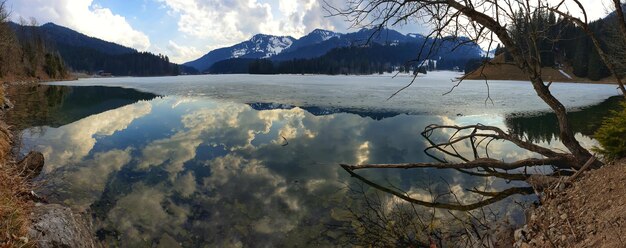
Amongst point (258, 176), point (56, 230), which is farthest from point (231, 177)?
point (56, 230)

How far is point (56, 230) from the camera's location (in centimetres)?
663

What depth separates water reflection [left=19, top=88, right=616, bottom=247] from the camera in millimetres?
9297

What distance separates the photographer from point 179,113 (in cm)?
3005

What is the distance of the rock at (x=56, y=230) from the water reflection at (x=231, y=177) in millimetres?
1184

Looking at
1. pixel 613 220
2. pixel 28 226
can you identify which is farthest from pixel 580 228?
pixel 28 226

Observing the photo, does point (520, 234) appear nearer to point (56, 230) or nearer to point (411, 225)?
point (411, 225)

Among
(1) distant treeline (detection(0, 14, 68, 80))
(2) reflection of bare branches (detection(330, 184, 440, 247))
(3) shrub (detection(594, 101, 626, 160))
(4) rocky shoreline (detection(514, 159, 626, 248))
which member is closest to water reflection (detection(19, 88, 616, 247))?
(2) reflection of bare branches (detection(330, 184, 440, 247))

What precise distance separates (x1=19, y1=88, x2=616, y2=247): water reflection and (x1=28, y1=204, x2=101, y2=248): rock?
3.88 feet

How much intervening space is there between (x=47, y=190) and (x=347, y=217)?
391 inches

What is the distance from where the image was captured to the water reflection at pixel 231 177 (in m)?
9.30

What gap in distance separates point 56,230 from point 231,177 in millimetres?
6924

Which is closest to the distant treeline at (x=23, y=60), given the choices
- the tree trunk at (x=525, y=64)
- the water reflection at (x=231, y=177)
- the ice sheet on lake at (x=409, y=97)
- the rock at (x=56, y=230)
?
the ice sheet on lake at (x=409, y=97)

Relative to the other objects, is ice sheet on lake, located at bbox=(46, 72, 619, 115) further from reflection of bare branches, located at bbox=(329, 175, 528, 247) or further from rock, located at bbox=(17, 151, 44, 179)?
rock, located at bbox=(17, 151, 44, 179)

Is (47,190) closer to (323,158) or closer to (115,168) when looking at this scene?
(115,168)
